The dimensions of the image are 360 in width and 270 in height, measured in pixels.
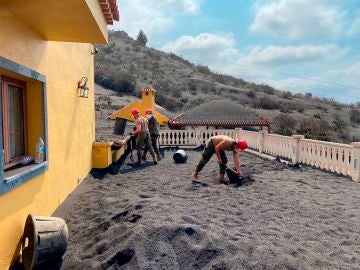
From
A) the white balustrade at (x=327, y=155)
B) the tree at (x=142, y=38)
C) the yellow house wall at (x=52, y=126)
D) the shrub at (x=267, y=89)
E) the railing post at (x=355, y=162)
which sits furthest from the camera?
the tree at (x=142, y=38)

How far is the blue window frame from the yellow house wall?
0.08 meters

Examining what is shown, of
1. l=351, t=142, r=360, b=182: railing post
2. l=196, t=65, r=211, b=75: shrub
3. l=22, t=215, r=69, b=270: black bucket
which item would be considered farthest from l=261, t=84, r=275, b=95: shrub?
l=22, t=215, r=69, b=270: black bucket

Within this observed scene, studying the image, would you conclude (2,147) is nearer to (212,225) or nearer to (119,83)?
(212,225)

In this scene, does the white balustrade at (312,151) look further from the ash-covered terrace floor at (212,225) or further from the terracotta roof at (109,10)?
the terracotta roof at (109,10)

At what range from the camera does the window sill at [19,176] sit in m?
3.83

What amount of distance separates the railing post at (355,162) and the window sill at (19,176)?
25.2 ft

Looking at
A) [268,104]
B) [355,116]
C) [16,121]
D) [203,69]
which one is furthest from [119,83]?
[16,121]

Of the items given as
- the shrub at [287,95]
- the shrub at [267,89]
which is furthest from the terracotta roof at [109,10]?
the shrub at [267,89]

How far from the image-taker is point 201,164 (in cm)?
915

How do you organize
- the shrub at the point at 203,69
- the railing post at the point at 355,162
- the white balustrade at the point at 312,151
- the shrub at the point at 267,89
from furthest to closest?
the shrub at the point at 203,69 < the shrub at the point at 267,89 < the white balustrade at the point at 312,151 < the railing post at the point at 355,162

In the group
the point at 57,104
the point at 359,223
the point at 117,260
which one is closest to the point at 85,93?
the point at 57,104

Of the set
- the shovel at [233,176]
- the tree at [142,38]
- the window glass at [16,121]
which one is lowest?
the shovel at [233,176]

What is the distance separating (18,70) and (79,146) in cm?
429

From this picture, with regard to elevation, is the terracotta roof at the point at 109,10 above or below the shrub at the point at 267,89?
below
